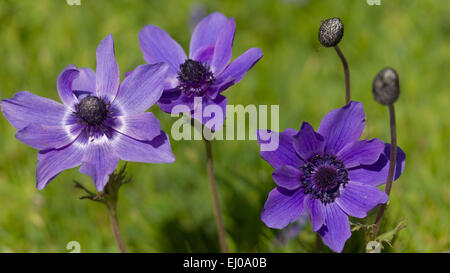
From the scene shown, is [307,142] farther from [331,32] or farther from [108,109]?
[108,109]

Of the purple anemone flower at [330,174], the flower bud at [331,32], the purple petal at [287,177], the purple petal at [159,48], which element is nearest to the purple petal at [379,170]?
the purple anemone flower at [330,174]

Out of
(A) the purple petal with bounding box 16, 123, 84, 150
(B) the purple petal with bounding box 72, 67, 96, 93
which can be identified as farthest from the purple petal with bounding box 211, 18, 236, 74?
(A) the purple petal with bounding box 16, 123, 84, 150

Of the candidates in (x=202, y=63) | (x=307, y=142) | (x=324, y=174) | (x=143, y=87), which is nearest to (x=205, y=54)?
(x=202, y=63)

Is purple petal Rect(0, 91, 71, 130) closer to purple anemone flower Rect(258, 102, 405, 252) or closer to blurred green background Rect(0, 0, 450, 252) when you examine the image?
purple anemone flower Rect(258, 102, 405, 252)

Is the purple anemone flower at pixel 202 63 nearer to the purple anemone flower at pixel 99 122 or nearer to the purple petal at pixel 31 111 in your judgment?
the purple anemone flower at pixel 99 122

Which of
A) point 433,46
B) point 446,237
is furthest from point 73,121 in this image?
point 433,46
